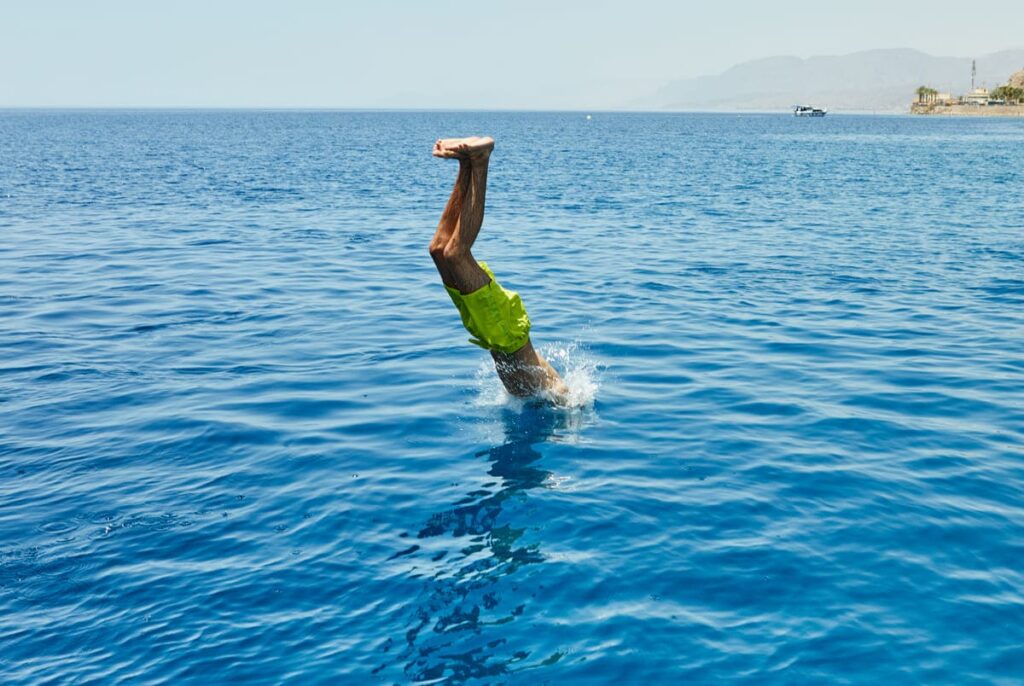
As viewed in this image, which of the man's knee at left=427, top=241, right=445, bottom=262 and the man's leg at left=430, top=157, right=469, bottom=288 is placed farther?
the man's knee at left=427, top=241, right=445, bottom=262

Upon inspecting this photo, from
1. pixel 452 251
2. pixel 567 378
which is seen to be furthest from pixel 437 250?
pixel 567 378

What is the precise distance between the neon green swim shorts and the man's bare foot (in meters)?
1.70

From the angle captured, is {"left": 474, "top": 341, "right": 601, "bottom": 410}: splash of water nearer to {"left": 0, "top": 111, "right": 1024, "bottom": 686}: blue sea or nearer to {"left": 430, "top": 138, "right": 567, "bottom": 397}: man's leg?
{"left": 0, "top": 111, "right": 1024, "bottom": 686}: blue sea

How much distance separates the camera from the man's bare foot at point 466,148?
12.5 m

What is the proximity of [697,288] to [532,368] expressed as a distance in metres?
11.4

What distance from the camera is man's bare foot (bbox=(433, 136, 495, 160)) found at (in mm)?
12547

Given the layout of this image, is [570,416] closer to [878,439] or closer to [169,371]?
[878,439]

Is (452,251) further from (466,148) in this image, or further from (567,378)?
(567,378)

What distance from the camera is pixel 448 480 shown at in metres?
13.0

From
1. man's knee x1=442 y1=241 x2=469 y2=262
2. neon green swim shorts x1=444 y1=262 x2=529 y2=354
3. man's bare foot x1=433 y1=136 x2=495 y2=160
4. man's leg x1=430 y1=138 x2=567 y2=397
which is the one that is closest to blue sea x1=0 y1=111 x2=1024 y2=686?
neon green swim shorts x1=444 y1=262 x2=529 y2=354

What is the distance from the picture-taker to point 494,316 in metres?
14.1

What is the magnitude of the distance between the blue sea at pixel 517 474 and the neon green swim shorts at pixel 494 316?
156 centimetres

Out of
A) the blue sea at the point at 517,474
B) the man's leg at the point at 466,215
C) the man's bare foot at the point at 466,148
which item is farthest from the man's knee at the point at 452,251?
the blue sea at the point at 517,474

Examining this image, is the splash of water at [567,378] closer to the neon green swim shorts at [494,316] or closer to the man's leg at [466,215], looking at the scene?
the neon green swim shorts at [494,316]
